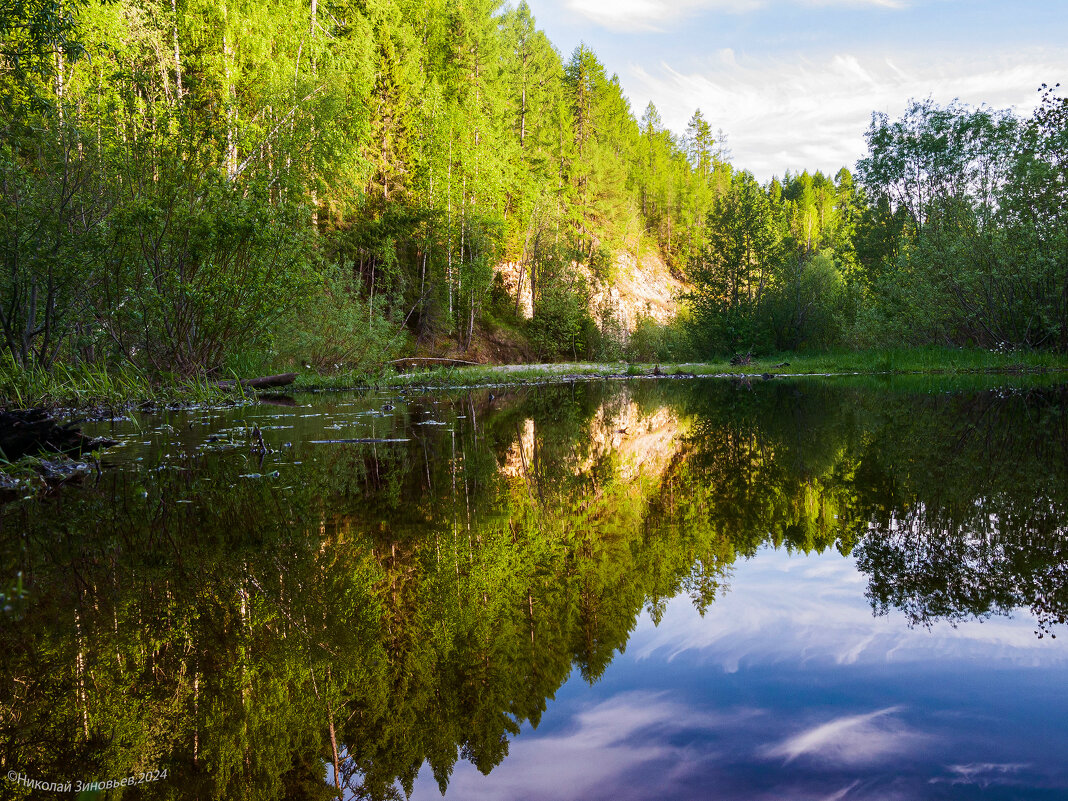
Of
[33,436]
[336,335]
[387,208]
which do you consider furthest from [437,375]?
[33,436]

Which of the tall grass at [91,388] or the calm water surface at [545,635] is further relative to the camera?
the tall grass at [91,388]

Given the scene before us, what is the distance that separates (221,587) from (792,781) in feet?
7.80

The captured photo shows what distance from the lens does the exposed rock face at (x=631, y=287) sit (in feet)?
127

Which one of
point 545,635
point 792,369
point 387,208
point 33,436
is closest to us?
point 545,635

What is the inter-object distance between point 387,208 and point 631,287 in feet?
101

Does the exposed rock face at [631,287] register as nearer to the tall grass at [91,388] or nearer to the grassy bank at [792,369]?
the grassy bank at [792,369]

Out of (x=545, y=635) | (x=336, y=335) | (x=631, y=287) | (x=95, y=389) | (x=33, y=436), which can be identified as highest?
(x=631, y=287)

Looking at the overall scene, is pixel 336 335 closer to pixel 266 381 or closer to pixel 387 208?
pixel 266 381

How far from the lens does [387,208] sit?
28562 mm

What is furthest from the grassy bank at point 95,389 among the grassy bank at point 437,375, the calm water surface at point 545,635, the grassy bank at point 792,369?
the calm water surface at point 545,635

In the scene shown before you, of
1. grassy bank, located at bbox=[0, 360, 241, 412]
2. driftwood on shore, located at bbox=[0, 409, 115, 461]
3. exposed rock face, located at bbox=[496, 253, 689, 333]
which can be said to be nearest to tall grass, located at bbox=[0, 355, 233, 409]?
grassy bank, located at bbox=[0, 360, 241, 412]

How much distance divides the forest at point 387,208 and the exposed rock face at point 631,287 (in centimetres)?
122

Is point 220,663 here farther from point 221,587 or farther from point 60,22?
point 60,22

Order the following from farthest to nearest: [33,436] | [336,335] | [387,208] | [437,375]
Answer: [387,208]
[437,375]
[336,335]
[33,436]
